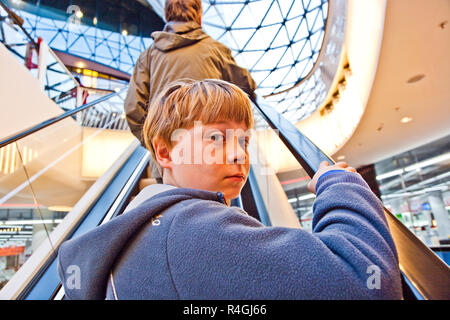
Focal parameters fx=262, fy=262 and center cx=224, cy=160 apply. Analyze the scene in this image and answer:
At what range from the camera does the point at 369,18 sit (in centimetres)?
584

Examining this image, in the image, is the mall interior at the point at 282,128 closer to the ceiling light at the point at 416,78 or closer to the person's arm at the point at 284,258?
the ceiling light at the point at 416,78

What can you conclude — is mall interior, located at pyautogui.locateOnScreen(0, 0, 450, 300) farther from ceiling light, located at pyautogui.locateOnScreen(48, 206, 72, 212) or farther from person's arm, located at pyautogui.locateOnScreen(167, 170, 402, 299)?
person's arm, located at pyautogui.locateOnScreen(167, 170, 402, 299)

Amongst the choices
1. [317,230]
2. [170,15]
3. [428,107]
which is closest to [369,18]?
[428,107]

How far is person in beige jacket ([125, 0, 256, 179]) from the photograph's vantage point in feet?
7.20

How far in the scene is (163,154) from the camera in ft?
3.21

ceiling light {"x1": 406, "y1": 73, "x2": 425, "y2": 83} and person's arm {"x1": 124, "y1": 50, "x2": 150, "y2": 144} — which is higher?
ceiling light {"x1": 406, "y1": 73, "x2": 425, "y2": 83}

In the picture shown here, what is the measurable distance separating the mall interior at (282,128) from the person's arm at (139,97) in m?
0.84

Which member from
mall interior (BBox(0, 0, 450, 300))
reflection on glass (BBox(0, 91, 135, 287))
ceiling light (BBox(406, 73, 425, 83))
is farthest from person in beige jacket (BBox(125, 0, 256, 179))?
ceiling light (BBox(406, 73, 425, 83))

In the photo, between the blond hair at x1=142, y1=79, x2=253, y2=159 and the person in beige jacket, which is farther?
the person in beige jacket

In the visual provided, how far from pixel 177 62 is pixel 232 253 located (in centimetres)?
199

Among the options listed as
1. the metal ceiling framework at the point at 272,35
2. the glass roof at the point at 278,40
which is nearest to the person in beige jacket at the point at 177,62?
the metal ceiling framework at the point at 272,35

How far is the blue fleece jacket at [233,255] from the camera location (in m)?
0.50

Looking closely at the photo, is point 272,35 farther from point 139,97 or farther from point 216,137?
point 216,137

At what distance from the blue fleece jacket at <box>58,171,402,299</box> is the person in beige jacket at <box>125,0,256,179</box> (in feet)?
4.94
